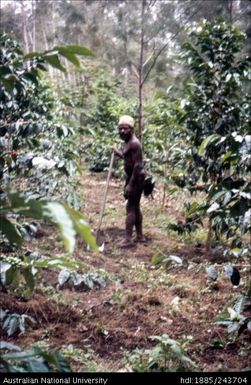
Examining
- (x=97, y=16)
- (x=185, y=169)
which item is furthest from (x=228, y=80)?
(x=97, y=16)

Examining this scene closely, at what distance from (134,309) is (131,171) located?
8.25 feet

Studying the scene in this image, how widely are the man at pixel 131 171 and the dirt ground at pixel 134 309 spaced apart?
1.36ft

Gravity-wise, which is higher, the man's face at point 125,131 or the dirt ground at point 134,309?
the man's face at point 125,131

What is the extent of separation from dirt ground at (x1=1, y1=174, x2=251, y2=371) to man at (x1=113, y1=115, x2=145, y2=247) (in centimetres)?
41

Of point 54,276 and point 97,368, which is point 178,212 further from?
point 97,368

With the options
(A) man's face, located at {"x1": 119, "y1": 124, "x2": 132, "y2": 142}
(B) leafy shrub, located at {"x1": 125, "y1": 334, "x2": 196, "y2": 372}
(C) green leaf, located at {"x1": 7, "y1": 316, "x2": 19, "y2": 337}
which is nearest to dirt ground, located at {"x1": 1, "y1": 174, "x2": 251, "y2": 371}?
(B) leafy shrub, located at {"x1": 125, "y1": 334, "x2": 196, "y2": 372}

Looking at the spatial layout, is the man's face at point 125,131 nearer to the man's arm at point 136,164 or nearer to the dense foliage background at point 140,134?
the man's arm at point 136,164

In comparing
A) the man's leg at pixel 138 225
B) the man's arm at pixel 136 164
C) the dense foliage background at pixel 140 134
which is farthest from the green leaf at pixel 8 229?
the man's leg at pixel 138 225

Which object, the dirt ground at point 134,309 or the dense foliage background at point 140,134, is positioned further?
the dirt ground at point 134,309

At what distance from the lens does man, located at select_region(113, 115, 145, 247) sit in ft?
19.1

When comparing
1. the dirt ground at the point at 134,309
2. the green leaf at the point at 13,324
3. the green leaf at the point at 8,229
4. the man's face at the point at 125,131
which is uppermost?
the man's face at the point at 125,131

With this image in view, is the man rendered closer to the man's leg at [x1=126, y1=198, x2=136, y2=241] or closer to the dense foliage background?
the man's leg at [x1=126, y1=198, x2=136, y2=241]

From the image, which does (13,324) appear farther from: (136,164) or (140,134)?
(140,134)

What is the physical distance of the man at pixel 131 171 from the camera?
5836 mm
